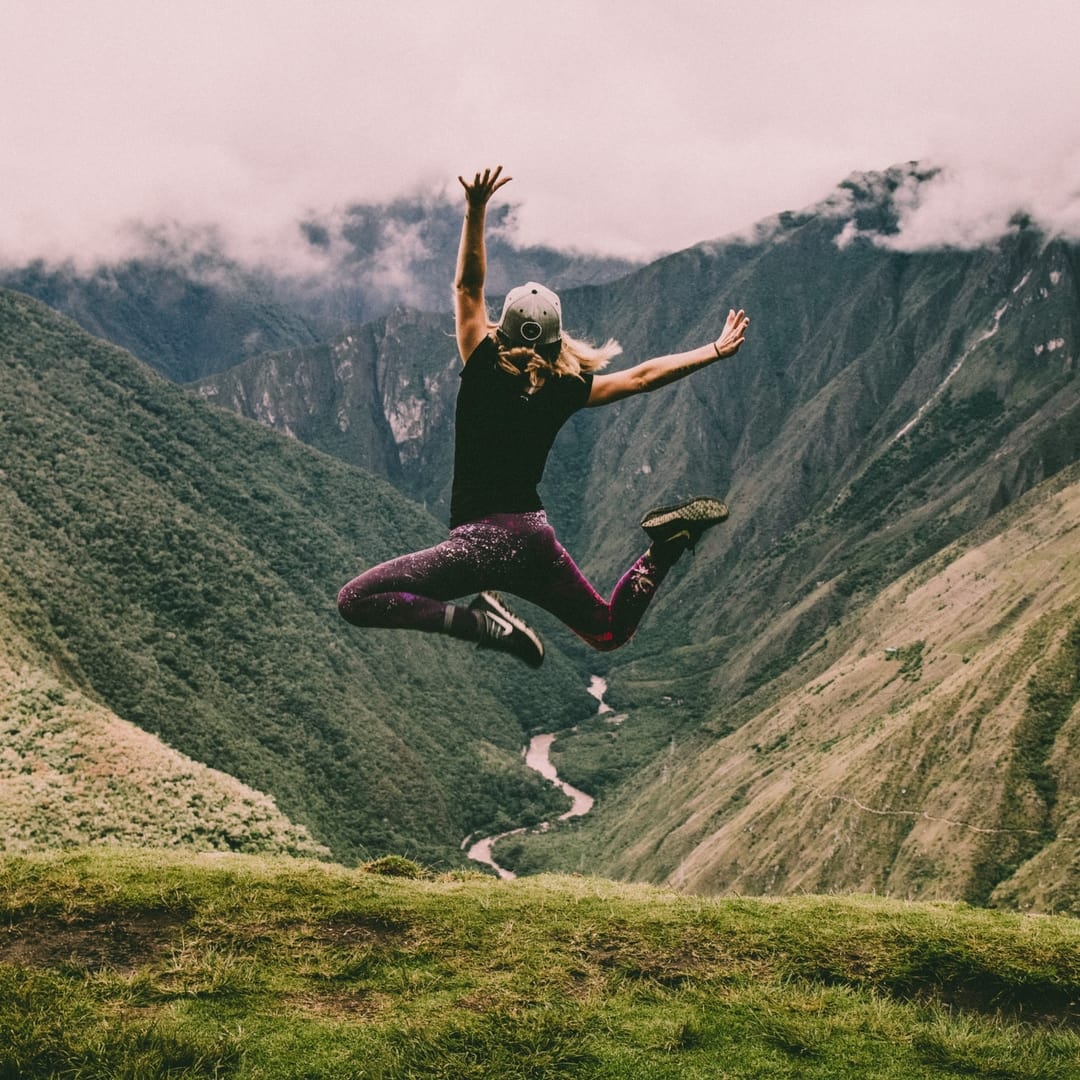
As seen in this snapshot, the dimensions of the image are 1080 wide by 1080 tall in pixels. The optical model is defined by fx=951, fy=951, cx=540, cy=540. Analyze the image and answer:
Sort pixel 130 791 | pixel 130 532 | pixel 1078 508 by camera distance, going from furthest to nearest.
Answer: pixel 130 532 < pixel 1078 508 < pixel 130 791

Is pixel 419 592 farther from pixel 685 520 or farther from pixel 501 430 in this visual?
pixel 685 520

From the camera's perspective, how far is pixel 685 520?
7.01m

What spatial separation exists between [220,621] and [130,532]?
56.0 ft

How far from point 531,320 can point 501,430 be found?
2.63 ft

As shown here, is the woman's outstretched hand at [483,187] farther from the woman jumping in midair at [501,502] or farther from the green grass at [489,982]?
the green grass at [489,982]

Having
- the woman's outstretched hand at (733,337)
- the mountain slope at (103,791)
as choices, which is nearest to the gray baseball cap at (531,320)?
the woman's outstretched hand at (733,337)

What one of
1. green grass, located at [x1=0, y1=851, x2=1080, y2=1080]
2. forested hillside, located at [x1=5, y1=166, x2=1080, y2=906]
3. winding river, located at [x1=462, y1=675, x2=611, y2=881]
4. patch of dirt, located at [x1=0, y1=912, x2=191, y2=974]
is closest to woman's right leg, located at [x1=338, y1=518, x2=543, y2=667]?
green grass, located at [x1=0, y1=851, x2=1080, y2=1080]

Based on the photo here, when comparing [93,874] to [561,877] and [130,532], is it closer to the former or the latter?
[561,877]

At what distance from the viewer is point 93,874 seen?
10.0 meters

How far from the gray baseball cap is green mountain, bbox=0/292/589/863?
84987 millimetres

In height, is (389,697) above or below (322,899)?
below

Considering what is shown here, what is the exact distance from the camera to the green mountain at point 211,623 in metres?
104

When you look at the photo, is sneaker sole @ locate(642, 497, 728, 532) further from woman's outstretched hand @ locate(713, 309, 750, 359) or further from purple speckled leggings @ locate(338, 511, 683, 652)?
woman's outstretched hand @ locate(713, 309, 750, 359)

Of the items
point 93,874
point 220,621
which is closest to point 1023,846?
point 93,874
